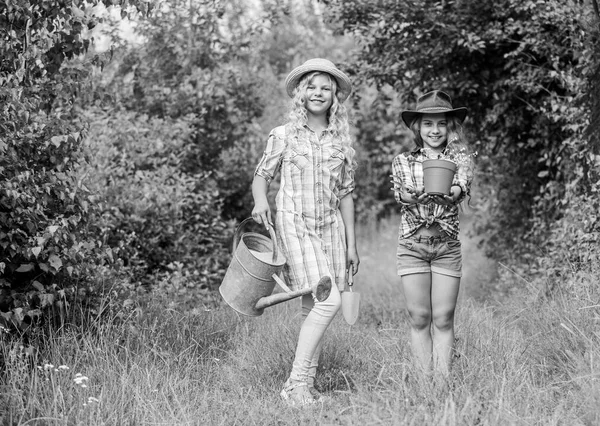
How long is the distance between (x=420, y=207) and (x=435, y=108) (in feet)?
1.57

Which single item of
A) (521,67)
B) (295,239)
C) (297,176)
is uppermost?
(521,67)

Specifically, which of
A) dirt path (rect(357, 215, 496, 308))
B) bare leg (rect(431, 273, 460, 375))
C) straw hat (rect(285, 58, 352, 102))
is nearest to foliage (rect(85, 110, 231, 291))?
dirt path (rect(357, 215, 496, 308))

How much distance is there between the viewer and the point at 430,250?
12.2 ft

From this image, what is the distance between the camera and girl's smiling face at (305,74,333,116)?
392 centimetres

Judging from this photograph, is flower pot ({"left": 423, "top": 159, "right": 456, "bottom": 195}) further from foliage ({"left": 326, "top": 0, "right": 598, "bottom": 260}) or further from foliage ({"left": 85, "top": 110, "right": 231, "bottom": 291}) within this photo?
foliage ({"left": 85, "top": 110, "right": 231, "bottom": 291})

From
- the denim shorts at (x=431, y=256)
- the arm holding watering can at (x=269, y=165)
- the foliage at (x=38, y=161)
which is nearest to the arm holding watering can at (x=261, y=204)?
the arm holding watering can at (x=269, y=165)

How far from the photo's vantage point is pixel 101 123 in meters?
6.62

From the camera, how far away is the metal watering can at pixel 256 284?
3.65 metres

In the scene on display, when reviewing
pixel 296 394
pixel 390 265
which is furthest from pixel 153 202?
pixel 390 265

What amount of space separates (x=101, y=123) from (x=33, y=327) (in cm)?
298

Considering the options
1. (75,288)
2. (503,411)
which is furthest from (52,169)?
(503,411)

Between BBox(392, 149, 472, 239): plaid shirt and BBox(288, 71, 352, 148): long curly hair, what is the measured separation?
329 mm

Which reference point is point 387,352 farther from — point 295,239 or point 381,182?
point 381,182

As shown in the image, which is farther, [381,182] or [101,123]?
[381,182]
